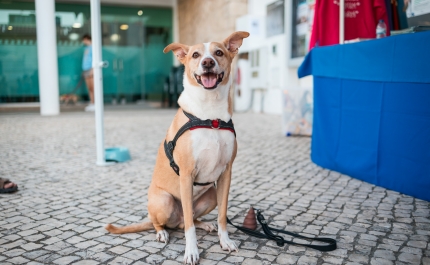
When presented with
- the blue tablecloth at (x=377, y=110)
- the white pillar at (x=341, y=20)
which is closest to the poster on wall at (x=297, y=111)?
the blue tablecloth at (x=377, y=110)

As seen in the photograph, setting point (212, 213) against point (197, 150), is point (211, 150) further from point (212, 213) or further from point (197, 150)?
point (212, 213)

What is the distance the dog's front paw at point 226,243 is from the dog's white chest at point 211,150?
0.41 meters

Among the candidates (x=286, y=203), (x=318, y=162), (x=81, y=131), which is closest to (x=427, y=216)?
(x=286, y=203)

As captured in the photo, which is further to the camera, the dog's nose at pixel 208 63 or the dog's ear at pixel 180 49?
the dog's ear at pixel 180 49

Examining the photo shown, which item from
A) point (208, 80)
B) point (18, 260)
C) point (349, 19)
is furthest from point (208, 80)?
point (349, 19)

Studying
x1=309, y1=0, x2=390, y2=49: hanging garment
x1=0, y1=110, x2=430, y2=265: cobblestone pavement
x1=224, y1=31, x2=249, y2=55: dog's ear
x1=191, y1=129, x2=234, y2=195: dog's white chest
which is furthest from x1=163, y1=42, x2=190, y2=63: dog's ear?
x1=309, y1=0, x2=390, y2=49: hanging garment

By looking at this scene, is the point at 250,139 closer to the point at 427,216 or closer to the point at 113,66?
the point at 427,216

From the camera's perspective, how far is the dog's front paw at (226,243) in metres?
2.59

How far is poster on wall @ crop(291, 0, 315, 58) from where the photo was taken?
8.17 m

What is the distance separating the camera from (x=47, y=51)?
11.8m

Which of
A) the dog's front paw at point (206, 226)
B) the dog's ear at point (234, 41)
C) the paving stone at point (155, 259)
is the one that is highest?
the dog's ear at point (234, 41)

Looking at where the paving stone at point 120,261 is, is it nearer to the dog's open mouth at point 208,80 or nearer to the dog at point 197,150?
the dog at point 197,150

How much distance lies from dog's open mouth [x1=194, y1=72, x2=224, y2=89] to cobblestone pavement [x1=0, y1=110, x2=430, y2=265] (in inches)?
43.9

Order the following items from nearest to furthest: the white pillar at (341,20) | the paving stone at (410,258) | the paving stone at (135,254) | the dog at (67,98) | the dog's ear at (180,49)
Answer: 1. the paving stone at (410,258)
2. the paving stone at (135,254)
3. the dog's ear at (180,49)
4. the white pillar at (341,20)
5. the dog at (67,98)
